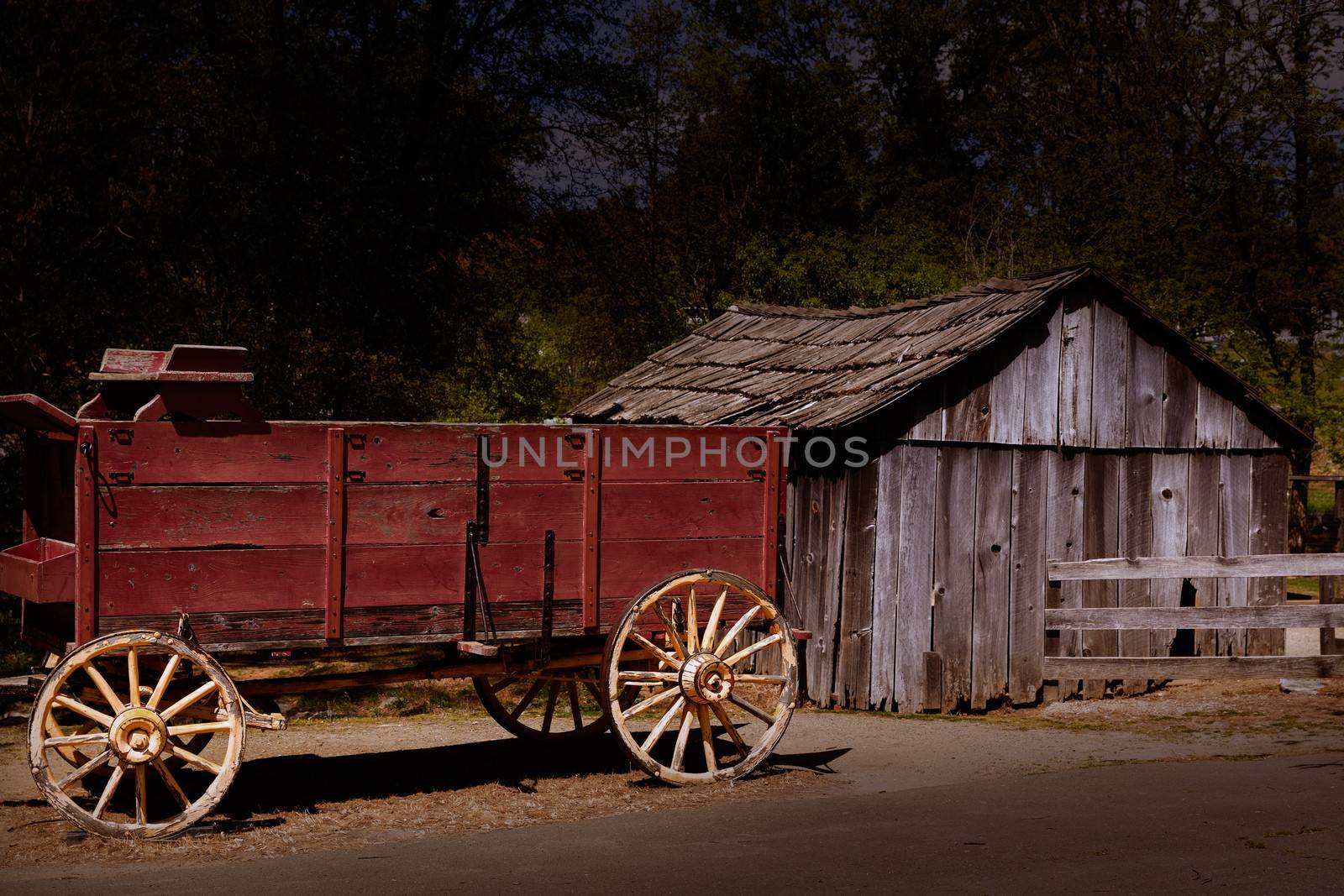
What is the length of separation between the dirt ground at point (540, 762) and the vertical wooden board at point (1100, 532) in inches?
19.9

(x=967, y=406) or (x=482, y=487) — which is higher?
(x=967, y=406)

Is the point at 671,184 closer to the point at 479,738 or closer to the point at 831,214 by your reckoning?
the point at 831,214

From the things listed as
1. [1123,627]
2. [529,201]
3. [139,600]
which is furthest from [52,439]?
[529,201]

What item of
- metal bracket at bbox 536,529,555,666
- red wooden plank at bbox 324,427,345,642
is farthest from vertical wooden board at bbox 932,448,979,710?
red wooden plank at bbox 324,427,345,642

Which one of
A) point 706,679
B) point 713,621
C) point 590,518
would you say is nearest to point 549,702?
point 706,679

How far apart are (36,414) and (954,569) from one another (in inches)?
292

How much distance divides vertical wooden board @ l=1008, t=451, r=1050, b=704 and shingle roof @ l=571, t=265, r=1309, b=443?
132 cm

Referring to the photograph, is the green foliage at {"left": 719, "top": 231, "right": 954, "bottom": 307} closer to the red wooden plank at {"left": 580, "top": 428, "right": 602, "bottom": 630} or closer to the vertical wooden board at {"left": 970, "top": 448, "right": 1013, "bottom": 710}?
the vertical wooden board at {"left": 970, "top": 448, "right": 1013, "bottom": 710}

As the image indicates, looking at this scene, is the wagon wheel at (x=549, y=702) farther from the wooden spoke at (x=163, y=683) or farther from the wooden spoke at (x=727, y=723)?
the wooden spoke at (x=163, y=683)

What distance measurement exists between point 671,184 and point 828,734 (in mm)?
24718

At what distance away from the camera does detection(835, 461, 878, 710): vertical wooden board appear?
428 inches

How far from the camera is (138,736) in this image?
598 cm

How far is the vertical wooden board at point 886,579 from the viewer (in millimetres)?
A: 10859

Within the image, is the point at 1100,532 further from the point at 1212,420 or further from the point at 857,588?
the point at 857,588
